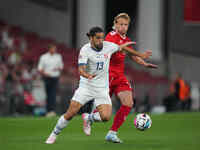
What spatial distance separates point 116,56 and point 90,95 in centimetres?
121

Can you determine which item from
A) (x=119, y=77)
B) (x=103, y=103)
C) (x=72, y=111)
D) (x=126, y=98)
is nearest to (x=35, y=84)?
(x=119, y=77)

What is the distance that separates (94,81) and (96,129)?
12.0 ft

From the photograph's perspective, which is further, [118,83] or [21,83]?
[21,83]

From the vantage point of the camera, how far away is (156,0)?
28.9 meters

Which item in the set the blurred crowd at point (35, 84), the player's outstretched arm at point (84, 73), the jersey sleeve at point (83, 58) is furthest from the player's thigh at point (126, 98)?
the blurred crowd at point (35, 84)

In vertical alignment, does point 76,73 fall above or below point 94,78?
below

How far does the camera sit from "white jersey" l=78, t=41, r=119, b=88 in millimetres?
9844

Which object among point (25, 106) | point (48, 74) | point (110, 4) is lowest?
point (25, 106)

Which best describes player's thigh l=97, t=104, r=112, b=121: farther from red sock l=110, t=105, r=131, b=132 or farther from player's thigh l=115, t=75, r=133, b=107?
player's thigh l=115, t=75, r=133, b=107

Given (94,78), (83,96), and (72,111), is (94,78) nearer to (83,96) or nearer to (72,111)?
(83,96)

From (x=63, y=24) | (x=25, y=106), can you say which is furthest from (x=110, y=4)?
(x=25, y=106)

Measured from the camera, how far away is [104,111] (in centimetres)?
1007

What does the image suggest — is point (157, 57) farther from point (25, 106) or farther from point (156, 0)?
point (25, 106)

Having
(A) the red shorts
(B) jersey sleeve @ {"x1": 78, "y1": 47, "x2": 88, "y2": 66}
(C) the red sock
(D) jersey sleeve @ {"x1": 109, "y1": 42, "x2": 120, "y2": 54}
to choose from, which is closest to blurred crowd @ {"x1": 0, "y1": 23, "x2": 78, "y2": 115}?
(A) the red shorts
